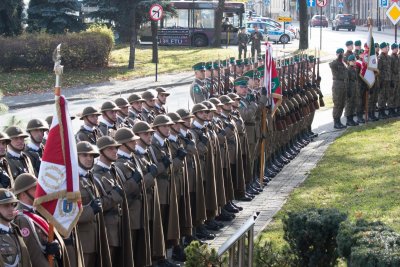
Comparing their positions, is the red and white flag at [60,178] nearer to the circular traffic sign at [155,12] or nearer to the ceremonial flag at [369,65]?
the ceremonial flag at [369,65]

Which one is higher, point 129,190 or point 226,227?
point 129,190

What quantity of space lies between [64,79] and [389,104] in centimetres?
1345

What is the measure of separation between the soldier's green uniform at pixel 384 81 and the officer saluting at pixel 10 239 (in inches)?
759

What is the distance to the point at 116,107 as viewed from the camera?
12953mm

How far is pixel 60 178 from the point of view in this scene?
7.93 metres

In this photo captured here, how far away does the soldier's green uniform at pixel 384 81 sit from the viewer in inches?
1013

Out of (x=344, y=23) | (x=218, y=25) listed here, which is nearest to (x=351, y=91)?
(x=218, y=25)

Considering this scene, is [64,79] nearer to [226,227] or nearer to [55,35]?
[55,35]

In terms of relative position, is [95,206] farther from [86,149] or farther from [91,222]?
[86,149]

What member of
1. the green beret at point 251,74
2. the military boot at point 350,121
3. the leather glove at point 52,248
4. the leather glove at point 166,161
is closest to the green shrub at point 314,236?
the leather glove at point 166,161

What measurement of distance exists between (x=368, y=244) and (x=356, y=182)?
862 cm

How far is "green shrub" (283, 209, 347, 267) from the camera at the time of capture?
9344 millimetres

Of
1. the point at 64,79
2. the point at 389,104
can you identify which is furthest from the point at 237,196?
the point at 64,79

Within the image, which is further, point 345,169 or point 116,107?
point 345,169
